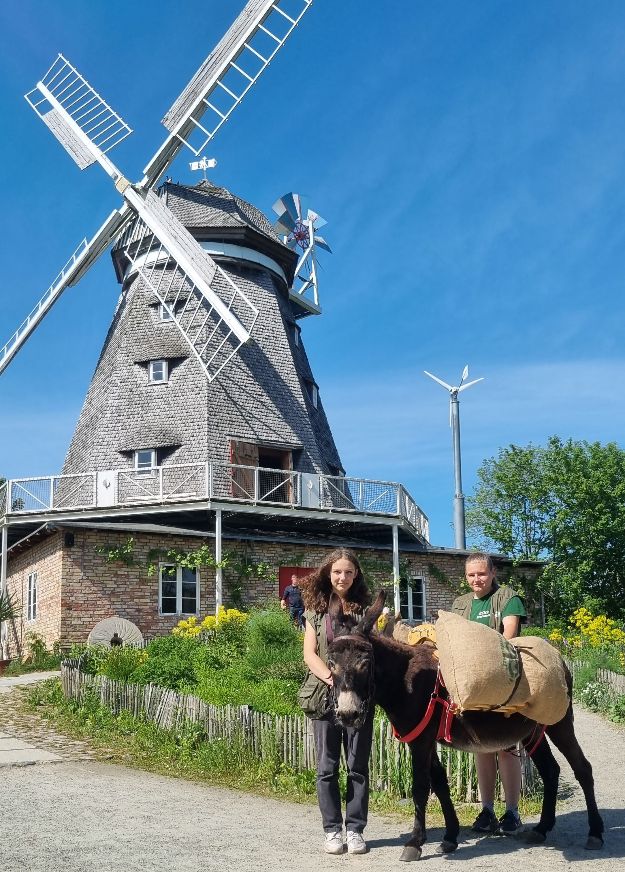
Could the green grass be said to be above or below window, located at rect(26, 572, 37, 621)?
below

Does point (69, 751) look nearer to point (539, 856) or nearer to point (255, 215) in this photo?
point (539, 856)

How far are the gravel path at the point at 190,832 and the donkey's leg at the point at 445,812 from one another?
90 millimetres

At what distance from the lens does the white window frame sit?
923 inches

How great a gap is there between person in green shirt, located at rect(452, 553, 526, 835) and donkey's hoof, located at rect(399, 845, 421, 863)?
85 centimetres

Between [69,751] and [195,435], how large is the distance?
43.5 feet

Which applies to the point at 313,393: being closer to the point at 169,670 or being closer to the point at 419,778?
the point at 169,670

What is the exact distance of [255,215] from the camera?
90.2 ft

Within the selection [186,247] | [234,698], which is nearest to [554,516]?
[186,247]

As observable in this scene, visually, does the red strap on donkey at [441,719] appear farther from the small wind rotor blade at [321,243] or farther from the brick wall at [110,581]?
the small wind rotor blade at [321,243]

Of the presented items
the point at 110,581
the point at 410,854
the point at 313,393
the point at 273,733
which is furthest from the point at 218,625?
the point at 313,393

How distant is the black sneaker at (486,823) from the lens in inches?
239

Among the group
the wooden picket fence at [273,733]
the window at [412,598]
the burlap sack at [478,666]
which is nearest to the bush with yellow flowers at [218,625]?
the wooden picket fence at [273,733]

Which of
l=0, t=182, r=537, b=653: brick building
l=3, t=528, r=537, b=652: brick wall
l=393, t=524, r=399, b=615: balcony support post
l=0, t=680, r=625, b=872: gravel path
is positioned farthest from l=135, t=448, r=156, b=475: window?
l=0, t=680, r=625, b=872: gravel path

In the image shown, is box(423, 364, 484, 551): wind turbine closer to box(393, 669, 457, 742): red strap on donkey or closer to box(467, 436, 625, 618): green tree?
box(467, 436, 625, 618): green tree
